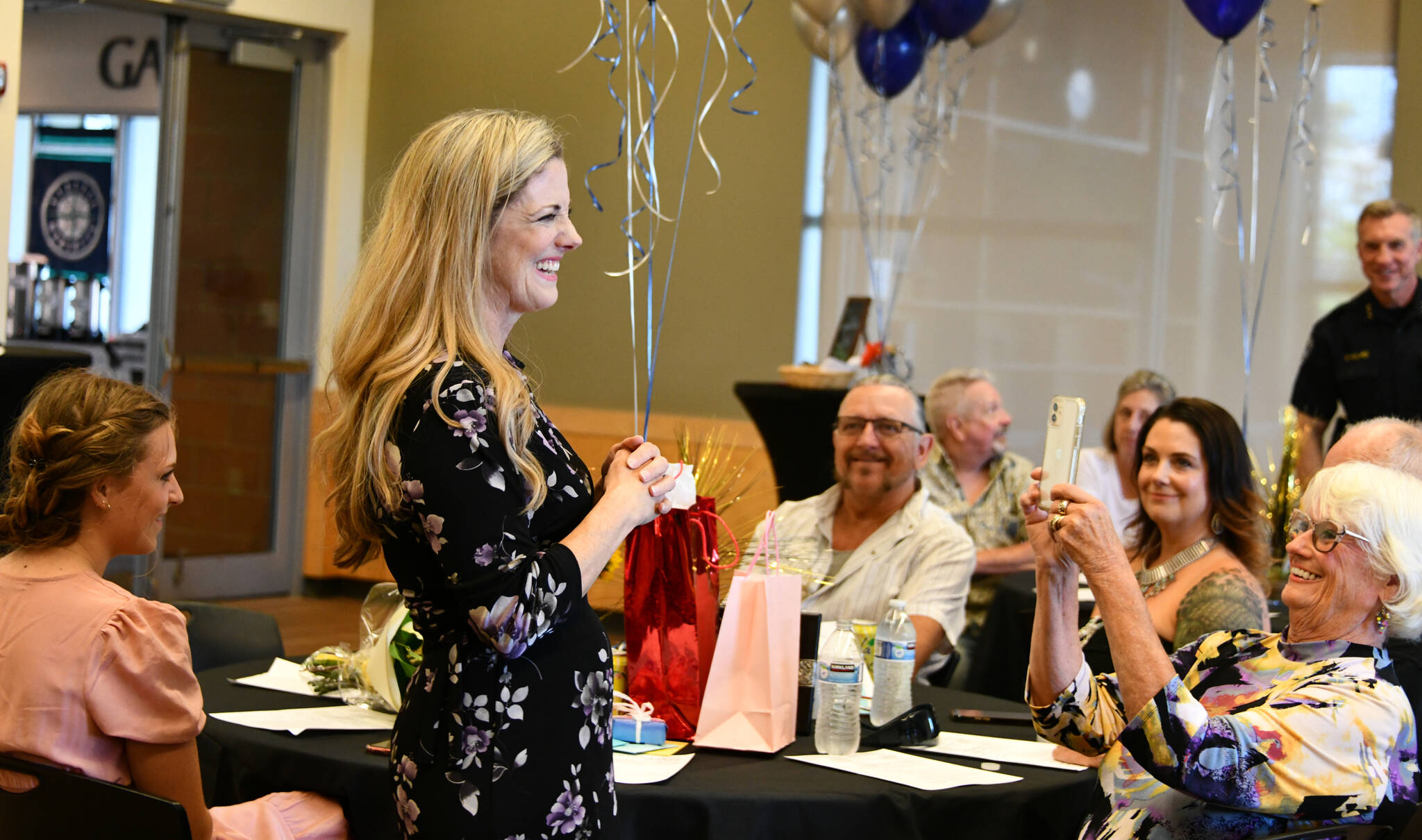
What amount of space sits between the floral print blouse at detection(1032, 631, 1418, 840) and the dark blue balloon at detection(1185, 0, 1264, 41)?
3.34 meters

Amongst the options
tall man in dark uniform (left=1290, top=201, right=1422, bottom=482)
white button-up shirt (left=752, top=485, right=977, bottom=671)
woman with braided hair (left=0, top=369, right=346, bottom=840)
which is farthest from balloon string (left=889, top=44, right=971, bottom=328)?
woman with braided hair (left=0, top=369, right=346, bottom=840)

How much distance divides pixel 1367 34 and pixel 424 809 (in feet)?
16.7

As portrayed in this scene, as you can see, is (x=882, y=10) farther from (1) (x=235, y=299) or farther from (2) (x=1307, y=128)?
(1) (x=235, y=299)

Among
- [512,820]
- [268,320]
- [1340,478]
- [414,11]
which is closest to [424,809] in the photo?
[512,820]

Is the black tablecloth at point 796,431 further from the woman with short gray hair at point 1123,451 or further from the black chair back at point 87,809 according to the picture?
the black chair back at point 87,809

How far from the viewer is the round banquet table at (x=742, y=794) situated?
1.90 metres

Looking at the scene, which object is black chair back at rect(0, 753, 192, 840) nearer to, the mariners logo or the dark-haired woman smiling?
the dark-haired woman smiling

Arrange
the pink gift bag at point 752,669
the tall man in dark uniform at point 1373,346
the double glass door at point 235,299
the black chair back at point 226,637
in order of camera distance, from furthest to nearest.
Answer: the double glass door at point 235,299
the tall man in dark uniform at point 1373,346
the black chair back at point 226,637
the pink gift bag at point 752,669

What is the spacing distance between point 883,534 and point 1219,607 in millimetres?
883

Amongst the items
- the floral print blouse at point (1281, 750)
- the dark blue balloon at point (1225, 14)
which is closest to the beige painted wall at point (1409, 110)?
the dark blue balloon at point (1225, 14)

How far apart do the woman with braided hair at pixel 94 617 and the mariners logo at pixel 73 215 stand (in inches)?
246

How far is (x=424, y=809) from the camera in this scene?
1529 millimetres

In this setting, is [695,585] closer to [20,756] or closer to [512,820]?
[512,820]

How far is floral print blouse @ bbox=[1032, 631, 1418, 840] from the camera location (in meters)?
1.67
